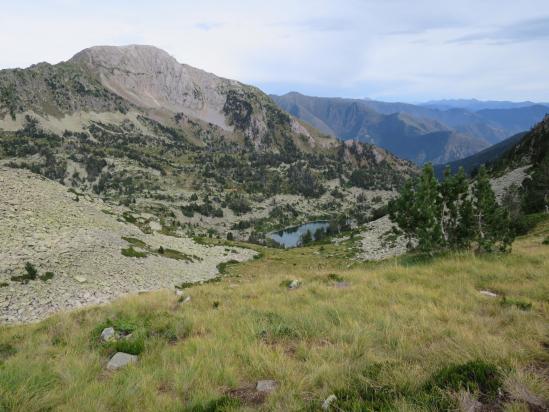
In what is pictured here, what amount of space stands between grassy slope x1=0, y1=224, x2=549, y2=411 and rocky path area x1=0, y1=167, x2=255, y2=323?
666 inches

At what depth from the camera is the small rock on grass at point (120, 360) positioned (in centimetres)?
886

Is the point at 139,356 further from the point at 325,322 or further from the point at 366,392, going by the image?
the point at 366,392

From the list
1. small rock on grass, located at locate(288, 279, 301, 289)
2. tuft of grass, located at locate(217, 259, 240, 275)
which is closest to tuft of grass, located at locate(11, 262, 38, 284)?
tuft of grass, located at locate(217, 259, 240, 275)

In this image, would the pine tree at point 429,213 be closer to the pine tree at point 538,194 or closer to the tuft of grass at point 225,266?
the tuft of grass at point 225,266

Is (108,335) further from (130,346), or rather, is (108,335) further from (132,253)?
(132,253)

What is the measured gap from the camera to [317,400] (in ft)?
20.9

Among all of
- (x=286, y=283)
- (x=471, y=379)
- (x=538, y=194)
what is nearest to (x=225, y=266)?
(x=286, y=283)

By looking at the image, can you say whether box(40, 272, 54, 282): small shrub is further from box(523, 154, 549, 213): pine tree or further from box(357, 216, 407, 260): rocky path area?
box(523, 154, 549, 213): pine tree

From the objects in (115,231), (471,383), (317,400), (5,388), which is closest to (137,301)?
(5,388)

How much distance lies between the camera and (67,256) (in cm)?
3712

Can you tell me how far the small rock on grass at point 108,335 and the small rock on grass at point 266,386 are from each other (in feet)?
18.4

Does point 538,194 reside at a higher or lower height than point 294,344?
lower

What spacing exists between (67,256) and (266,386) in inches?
1434

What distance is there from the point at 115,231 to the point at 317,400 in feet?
172
